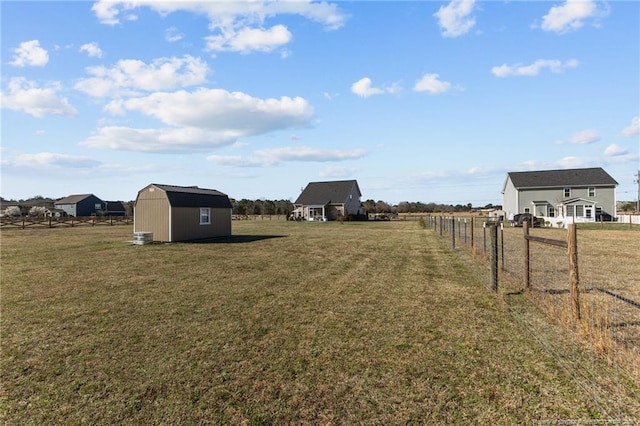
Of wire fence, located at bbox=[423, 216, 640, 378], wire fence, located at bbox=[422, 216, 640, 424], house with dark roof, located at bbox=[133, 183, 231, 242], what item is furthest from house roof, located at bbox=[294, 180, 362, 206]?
wire fence, located at bbox=[422, 216, 640, 424]

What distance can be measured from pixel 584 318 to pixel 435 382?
2.76m

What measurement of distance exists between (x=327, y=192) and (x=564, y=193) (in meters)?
30.5

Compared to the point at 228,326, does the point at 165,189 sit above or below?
above

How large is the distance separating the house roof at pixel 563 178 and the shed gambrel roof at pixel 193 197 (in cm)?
3822

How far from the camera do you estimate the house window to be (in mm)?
22002

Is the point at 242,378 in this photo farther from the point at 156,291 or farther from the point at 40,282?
the point at 40,282

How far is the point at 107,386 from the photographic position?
142 inches

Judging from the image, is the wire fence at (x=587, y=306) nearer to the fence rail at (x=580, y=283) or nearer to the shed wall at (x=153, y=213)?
the fence rail at (x=580, y=283)

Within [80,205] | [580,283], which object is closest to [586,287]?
[580,283]

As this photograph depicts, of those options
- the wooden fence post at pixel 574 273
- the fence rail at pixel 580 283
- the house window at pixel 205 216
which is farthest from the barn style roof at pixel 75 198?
the wooden fence post at pixel 574 273

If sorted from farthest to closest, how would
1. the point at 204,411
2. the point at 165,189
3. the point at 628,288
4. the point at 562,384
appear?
1. the point at 165,189
2. the point at 628,288
3. the point at 562,384
4. the point at 204,411

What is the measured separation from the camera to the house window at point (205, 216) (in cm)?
2200

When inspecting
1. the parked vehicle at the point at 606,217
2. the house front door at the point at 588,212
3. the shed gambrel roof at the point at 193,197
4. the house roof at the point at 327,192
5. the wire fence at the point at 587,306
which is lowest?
the wire fence at the point at 587,306

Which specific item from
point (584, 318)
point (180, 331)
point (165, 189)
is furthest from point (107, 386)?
point (165, 189)
